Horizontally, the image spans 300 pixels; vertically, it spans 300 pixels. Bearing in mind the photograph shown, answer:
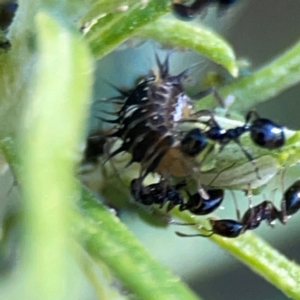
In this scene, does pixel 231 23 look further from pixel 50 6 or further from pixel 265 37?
pixel 50 6

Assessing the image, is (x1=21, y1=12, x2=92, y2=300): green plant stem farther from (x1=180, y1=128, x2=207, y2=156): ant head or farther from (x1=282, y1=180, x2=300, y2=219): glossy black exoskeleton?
(x1=282, y1=180, x2=300, y2=219): glossy black exoskeleton

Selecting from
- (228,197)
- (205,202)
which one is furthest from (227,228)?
(228,197)

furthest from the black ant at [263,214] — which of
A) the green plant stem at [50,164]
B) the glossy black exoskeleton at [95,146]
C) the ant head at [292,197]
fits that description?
the green plant stem at [50,164]

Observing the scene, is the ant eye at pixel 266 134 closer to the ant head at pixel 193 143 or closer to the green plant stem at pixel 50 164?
the ant head at pixel 193 143

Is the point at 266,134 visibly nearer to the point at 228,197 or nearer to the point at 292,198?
the point at 292,198

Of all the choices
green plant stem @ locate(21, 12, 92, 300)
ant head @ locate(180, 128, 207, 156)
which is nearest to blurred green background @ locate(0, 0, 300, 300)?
ant head @ locate(180, 128, 207, 156)
